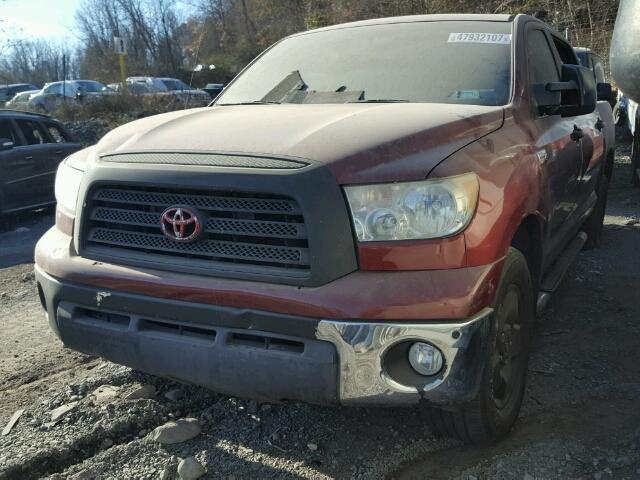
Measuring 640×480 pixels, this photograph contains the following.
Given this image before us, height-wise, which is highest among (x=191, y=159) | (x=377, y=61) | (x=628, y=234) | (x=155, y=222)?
(x=377, y=61)

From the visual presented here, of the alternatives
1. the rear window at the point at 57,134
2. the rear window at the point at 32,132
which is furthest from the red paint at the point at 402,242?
the rear window at the point at 57,134

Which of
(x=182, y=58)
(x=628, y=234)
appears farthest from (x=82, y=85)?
(x=182, y=58)

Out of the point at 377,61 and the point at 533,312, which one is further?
the point at 377,61

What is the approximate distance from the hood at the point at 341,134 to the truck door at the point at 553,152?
49 centimetres

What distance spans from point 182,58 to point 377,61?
56.9 metres

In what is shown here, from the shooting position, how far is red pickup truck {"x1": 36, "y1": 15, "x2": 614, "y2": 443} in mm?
2238

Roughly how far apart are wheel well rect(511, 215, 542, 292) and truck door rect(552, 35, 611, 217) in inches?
49.0

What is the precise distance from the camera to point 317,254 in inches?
88.4

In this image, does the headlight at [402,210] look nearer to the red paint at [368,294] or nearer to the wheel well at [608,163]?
the red paint at [368,294]

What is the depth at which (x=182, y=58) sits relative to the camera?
56875mm

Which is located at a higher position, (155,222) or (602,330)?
(155,222)

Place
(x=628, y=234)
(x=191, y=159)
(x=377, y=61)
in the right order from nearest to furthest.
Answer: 1. (x=191, y=159)
2. (x=377, y=61)
3. (x=628, y=234)

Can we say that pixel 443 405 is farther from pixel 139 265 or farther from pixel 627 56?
pixel 627 56

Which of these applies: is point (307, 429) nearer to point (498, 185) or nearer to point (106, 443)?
point (106, 443)
